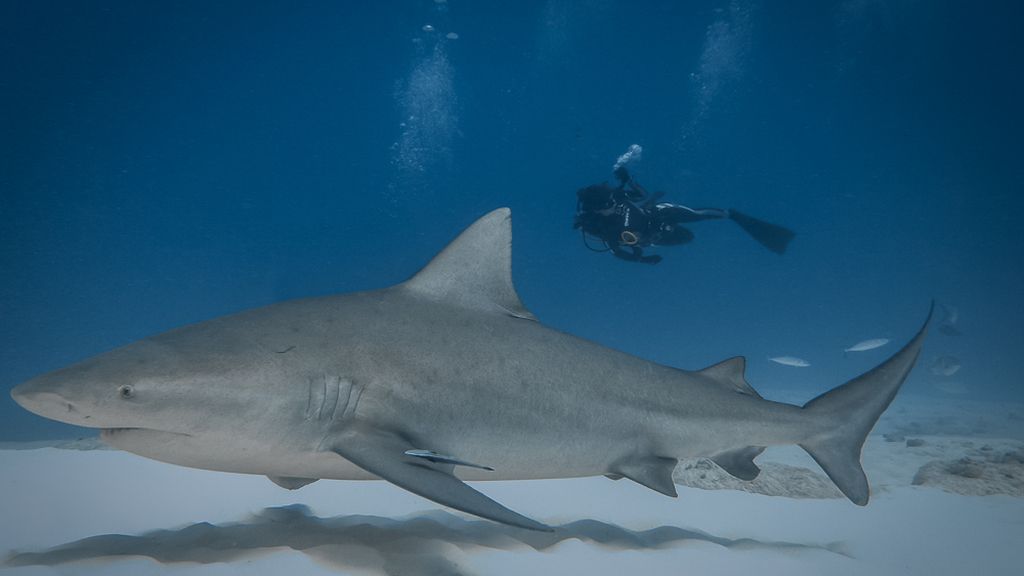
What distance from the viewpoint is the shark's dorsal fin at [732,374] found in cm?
368

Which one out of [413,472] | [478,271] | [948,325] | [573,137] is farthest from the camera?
[573,137]

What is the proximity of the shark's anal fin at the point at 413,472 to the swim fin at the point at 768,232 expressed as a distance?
11.2 m

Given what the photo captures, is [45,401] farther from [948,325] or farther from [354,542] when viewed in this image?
[948,325]

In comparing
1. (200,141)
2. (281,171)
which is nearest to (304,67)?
(200,141)

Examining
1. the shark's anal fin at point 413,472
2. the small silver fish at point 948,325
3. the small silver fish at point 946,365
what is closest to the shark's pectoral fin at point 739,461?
the shark's anal fin at point 413,472

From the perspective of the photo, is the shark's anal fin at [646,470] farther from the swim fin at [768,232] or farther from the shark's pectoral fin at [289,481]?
the swim fin at [768,232]

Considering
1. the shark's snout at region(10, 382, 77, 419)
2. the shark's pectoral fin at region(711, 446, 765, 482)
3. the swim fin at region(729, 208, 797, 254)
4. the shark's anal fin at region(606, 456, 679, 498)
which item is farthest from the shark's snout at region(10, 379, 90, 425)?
the swim fin at region(729, 208, 797, 254)

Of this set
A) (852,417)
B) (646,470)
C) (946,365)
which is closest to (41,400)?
(646,470)

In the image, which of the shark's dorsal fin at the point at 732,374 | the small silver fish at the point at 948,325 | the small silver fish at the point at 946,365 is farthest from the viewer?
the small silver fish at the point at 948,325

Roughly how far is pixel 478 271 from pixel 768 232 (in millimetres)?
10897

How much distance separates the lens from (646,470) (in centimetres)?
316

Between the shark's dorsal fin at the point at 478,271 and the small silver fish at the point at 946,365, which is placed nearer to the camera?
the shark's dorsal fin at the point at 478,271

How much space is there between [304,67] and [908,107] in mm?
43671

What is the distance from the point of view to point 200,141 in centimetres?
3350
